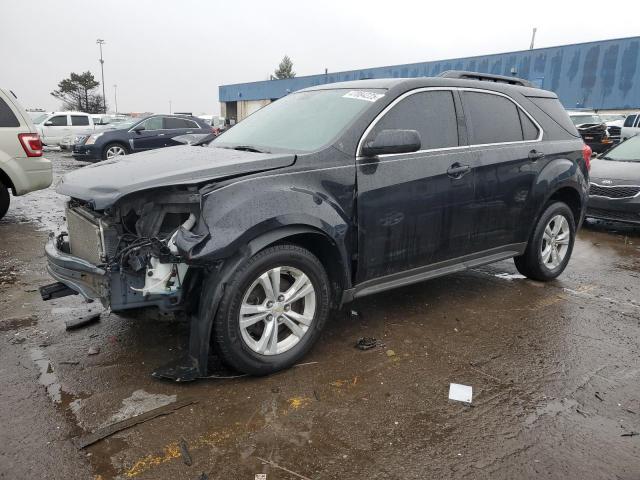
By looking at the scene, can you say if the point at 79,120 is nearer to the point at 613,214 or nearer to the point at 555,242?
the point at 613,214

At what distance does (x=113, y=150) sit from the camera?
1541 cm

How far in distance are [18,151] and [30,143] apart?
7.4 inches

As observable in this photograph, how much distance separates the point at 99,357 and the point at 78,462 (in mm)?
1094

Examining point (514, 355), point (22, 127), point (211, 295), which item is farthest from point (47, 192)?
point (514, 355)

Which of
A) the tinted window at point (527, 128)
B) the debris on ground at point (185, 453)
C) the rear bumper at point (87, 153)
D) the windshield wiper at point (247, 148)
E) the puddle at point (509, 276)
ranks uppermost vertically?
the tinted window at point (527, 128)

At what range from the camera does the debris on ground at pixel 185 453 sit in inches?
93.2

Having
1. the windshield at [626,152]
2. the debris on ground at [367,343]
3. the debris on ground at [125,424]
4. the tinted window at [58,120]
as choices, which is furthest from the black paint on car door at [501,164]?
the tinted window at [58,120]

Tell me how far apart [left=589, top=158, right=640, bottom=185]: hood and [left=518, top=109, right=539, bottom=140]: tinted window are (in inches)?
151

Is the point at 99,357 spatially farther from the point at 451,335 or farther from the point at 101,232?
the point at 451,335

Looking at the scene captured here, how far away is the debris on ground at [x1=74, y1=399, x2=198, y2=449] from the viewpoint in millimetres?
2501

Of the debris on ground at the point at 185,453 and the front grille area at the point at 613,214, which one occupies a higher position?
Result: the front grille area at the point at 613,214

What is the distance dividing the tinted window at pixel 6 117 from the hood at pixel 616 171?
8602 mm

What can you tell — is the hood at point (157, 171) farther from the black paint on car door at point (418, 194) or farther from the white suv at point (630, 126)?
Answer: the white suv at point (630, 126)

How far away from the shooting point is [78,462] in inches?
92.8
